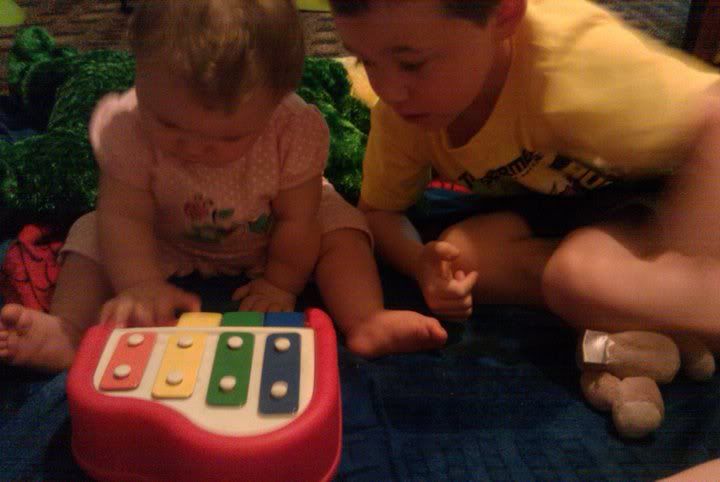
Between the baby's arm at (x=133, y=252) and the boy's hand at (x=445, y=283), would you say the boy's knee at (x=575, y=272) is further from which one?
the baby's arm at (x=133, y=252)

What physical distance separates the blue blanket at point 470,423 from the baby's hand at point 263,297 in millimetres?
79

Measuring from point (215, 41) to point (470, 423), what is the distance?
39 cm

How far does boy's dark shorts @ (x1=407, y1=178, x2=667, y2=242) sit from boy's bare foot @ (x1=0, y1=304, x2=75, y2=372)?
1.41 feet

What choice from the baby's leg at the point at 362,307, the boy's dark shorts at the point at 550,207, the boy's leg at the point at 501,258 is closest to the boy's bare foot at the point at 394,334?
the baby's leg at the point at 362,307

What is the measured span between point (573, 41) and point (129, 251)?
46cm

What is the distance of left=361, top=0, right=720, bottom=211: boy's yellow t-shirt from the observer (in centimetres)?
65

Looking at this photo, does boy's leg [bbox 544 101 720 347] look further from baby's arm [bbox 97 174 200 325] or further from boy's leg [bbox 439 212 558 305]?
baby's arm [bbox 97 174 200 325]

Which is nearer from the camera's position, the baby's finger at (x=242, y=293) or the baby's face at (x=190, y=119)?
the baby's face at (x=190, y=119)

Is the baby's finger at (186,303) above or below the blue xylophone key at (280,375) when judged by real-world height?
below

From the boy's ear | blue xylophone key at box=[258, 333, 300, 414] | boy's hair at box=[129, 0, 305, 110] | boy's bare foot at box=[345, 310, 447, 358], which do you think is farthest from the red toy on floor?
the boy's ear

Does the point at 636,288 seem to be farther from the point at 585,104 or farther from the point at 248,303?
the point at 248,303

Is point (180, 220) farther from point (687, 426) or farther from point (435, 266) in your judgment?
point (687, 426)

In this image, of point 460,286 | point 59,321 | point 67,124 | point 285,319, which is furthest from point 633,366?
point 67,124

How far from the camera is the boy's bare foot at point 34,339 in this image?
64 centimetres
